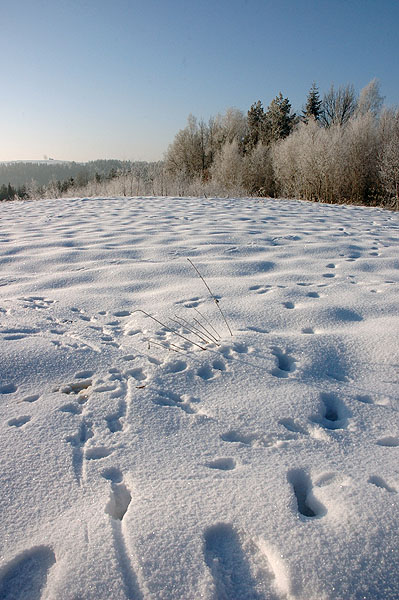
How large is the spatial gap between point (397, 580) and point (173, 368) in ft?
3.88

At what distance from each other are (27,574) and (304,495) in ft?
2.69

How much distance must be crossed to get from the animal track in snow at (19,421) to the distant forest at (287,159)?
10.9 m

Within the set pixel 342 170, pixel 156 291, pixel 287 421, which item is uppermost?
pixel 342 170

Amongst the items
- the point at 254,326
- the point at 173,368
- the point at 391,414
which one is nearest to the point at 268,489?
the point at 391,414

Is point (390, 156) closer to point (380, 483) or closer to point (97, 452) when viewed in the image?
point (380, 483)

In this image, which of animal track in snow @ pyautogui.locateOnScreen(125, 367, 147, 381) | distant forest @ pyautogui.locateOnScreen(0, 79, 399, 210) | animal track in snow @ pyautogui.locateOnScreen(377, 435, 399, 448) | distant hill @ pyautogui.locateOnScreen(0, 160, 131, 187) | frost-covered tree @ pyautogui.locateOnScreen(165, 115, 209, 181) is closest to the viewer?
animal track in snow @ pyautogui.locateOnScreen(377, 435, 399, 448)

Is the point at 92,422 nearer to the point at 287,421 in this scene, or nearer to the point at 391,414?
the point at 287,421

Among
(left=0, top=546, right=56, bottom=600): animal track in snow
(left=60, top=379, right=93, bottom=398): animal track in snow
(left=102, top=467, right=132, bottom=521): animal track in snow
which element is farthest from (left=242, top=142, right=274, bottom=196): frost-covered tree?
(left=0, top=546, right=56, bottom=600): animal track in snow

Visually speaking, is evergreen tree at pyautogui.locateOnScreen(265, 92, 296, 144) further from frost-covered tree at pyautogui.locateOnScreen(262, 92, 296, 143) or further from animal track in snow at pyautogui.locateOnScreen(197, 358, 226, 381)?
animal track in snow at pyautogui.locateOnScreen(197, 358, 226, 381)

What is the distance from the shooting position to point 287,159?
1761 centimetres

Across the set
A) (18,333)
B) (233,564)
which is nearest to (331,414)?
(233,564)

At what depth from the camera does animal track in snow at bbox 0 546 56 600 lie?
0.84 m

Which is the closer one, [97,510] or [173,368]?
[97,510]

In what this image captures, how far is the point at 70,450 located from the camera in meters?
1.27
